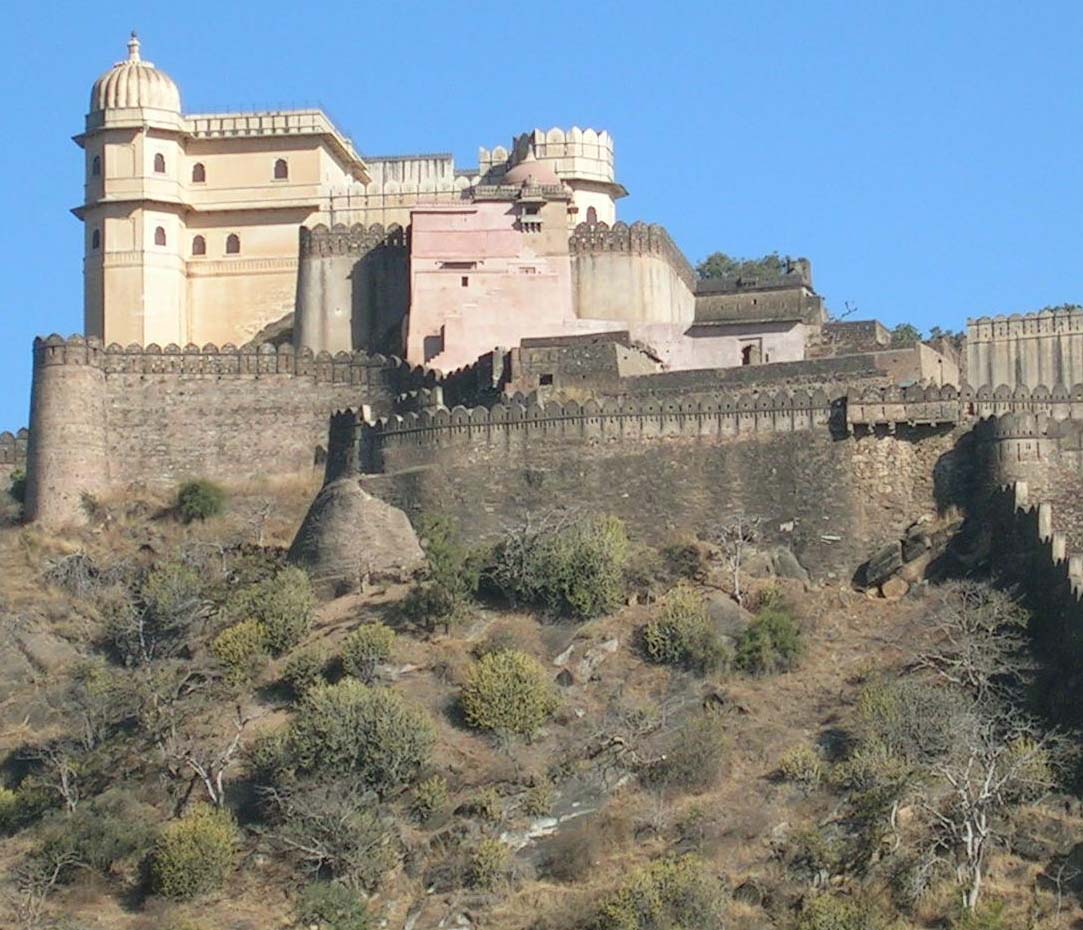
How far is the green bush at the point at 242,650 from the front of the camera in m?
49.4

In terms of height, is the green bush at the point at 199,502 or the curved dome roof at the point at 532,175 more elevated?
the curved dome roof at the point at 532,175

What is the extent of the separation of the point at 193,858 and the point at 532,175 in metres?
21.4

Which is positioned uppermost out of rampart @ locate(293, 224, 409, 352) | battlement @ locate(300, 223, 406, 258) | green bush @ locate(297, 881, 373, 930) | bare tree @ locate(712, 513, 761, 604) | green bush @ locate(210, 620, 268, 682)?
battlement @ locate(300, 223, 406, 258)

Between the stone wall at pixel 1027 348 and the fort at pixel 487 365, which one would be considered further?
the stone wall at pixel 1027 348

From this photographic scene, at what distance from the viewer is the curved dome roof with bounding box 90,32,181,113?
63688 millimetres

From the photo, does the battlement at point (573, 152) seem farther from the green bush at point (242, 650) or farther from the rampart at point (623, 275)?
the green bush at point (242, 650)

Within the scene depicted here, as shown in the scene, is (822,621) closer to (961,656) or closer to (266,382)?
(961,656)

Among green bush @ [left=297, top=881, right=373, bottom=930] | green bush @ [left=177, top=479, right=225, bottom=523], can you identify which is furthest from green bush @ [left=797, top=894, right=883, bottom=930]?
green bush @ [left=177, top=479, right=225, bottom=523]

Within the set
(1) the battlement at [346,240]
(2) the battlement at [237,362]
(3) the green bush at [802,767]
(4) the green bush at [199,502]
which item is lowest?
(3) the green bush at [802,767]

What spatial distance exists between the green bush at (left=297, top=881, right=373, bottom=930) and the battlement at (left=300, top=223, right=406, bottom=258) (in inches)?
823

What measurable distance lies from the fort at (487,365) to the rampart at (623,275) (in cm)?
6

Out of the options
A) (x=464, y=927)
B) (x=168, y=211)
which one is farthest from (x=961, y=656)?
(x=168, y=211)

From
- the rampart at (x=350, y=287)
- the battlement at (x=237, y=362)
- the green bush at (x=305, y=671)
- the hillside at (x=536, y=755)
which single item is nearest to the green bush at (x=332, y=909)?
the hillside at (x=536, y=755)

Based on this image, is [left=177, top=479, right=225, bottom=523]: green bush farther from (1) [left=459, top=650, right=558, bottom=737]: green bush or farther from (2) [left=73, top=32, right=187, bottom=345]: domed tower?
(1) [left=459, top=650, right=558, bottom=737]: green bush
